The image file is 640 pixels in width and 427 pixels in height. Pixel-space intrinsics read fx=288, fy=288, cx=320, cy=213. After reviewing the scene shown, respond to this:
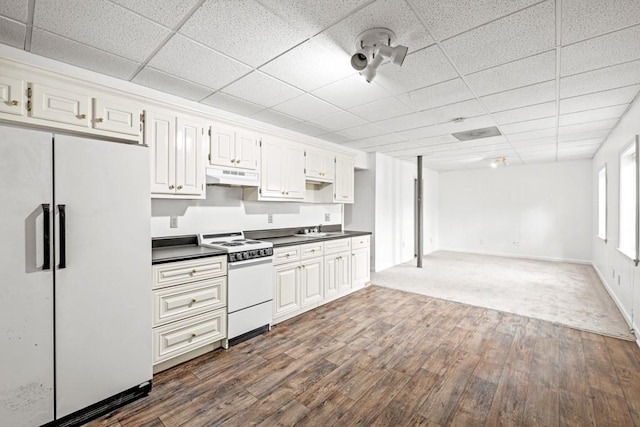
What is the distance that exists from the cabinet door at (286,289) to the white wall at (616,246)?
3.55 m

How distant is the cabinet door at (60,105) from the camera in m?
2.06

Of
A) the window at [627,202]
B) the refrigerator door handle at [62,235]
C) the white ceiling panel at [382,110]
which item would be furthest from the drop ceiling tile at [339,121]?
the window at [627,202]

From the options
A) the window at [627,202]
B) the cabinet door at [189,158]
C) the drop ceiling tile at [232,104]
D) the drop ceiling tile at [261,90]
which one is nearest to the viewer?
the drop ceiling tile at [261,90]

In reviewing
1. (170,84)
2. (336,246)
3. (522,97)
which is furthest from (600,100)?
(170,84)

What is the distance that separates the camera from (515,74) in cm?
252

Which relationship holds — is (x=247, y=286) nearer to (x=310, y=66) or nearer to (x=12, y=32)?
(x=310, y=66)

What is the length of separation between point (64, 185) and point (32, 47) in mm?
1256

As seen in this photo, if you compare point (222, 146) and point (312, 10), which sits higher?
point (312, 10)

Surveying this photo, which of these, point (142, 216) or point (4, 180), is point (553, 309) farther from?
point (4, 180)

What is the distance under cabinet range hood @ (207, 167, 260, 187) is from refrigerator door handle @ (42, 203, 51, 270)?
1422 millimetres

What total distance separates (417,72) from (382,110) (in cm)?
96

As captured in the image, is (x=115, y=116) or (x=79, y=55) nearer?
(x=79, y=55)

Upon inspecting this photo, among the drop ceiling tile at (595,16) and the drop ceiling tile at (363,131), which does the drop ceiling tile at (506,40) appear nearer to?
the drop ceiling tile at (595,16)

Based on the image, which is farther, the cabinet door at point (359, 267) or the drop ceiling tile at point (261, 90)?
the cabinet door at point (359, 267)
